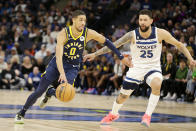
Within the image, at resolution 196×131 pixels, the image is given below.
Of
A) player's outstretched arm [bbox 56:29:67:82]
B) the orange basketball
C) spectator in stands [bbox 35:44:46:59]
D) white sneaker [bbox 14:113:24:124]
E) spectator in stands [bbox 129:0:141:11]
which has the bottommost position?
white sneaker [bbox 14:113:24:124]

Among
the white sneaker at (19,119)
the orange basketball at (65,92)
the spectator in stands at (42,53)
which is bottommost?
the white sneaker at (19,119)

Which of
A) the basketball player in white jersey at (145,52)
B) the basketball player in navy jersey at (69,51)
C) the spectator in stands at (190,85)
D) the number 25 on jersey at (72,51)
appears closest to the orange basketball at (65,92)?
the basketball player in navy jersey at (69,51)

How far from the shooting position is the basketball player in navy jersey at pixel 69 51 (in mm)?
5699

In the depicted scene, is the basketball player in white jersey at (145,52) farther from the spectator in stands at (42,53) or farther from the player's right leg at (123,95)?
the spectator in stands at (42,53)

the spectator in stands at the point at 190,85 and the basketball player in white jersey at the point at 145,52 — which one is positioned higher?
the basketball player in white jersey at the point at 145,52

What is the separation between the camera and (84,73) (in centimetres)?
1491

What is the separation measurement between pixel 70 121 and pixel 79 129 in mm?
933

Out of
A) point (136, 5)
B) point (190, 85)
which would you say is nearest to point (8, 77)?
point (136, 5)

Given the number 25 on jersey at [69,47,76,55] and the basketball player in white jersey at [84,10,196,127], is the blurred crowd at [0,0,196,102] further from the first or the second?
the basketball player in white jersey at [84,10,196,127]

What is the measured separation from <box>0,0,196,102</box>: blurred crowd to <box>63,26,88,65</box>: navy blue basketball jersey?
1029mm

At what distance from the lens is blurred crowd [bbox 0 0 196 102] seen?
1254 centimetres

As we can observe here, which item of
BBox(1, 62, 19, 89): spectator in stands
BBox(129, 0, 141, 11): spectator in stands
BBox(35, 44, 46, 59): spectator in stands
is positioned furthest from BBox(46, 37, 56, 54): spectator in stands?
BBox(129, 0, 141, 11): spectator in stands

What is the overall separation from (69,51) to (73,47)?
93 millimetres

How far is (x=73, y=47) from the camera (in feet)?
19.4
